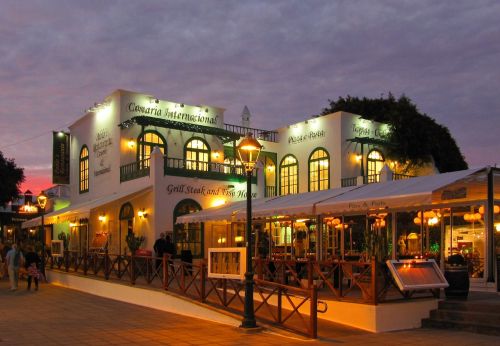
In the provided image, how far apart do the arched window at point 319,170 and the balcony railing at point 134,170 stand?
7.82 meters

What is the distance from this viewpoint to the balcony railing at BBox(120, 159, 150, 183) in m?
21.5

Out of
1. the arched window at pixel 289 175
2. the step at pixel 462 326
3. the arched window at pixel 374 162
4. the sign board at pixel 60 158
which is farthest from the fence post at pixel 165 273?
the sign board at pixel 60 158

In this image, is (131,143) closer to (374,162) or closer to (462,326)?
(374,162)

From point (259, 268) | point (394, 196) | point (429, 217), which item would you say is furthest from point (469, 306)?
point (429, 217)

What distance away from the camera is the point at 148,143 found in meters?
23.1

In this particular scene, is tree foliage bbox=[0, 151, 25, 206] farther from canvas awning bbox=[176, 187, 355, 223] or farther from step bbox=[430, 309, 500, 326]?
step bbox=[430, 309, 500, 326]

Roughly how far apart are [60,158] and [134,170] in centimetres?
724

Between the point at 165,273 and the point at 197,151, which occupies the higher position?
the point at 197,151

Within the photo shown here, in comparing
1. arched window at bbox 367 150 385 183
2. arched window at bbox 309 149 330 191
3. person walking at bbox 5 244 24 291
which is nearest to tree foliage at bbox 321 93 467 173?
arched window at bbox 367 150 385 183

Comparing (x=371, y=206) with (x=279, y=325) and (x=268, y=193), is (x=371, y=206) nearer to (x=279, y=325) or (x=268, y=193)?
(x=279, y=325)

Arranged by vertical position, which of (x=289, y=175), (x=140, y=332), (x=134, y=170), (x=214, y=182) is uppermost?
(x=289, y=175)

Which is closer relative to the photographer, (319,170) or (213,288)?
(213,288)

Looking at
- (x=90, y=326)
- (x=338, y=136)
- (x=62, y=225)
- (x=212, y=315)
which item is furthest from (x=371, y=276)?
(x=62, y=225)

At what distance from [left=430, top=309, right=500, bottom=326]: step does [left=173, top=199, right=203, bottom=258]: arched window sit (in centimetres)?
1173
